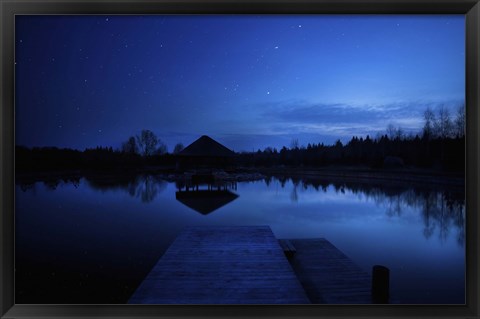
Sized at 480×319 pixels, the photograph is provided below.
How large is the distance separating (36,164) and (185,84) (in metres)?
6.45

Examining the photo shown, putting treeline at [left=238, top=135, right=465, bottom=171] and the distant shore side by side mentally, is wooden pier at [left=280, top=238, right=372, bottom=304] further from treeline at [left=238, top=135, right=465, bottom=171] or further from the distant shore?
treeline at [left=238, top=135, right=465, bottom=171]

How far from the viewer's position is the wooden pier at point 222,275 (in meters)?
2.12

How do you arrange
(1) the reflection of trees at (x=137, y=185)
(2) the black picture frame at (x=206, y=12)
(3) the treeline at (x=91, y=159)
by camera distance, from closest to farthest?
(2) the black picture frame at (x=206, y=12) → (3) the treeline at (x=91, y=159) → (1) the reflection of trees at (x=137, y=185)

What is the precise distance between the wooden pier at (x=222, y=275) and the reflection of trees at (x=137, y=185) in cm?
1043

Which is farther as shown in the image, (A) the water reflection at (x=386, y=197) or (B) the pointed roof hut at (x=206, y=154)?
(B) the pointed roof hut at (x=206, y=154)

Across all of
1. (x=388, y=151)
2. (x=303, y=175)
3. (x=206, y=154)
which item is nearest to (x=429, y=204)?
(x=388, y=151)

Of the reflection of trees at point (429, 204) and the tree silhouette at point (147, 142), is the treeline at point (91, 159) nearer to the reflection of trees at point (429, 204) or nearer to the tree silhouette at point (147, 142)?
the tree silhouette at point (147, 142)

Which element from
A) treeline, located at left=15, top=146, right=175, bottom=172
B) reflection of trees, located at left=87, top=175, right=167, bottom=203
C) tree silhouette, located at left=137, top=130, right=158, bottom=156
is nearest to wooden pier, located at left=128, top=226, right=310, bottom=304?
treeline, located at left=15, top=146, right=175, bottom=172

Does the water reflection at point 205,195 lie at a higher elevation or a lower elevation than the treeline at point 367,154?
lower

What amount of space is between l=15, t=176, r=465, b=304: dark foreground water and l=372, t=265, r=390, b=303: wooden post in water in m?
0.20

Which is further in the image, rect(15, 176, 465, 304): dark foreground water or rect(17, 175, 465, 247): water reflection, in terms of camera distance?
rect(17, 175, 465, 247): water reflection

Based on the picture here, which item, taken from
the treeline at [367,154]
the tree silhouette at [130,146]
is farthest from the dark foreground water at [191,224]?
the tree silhouette at [130,146]

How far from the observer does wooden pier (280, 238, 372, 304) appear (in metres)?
2.68

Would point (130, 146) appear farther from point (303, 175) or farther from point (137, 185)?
point (303, 175)
